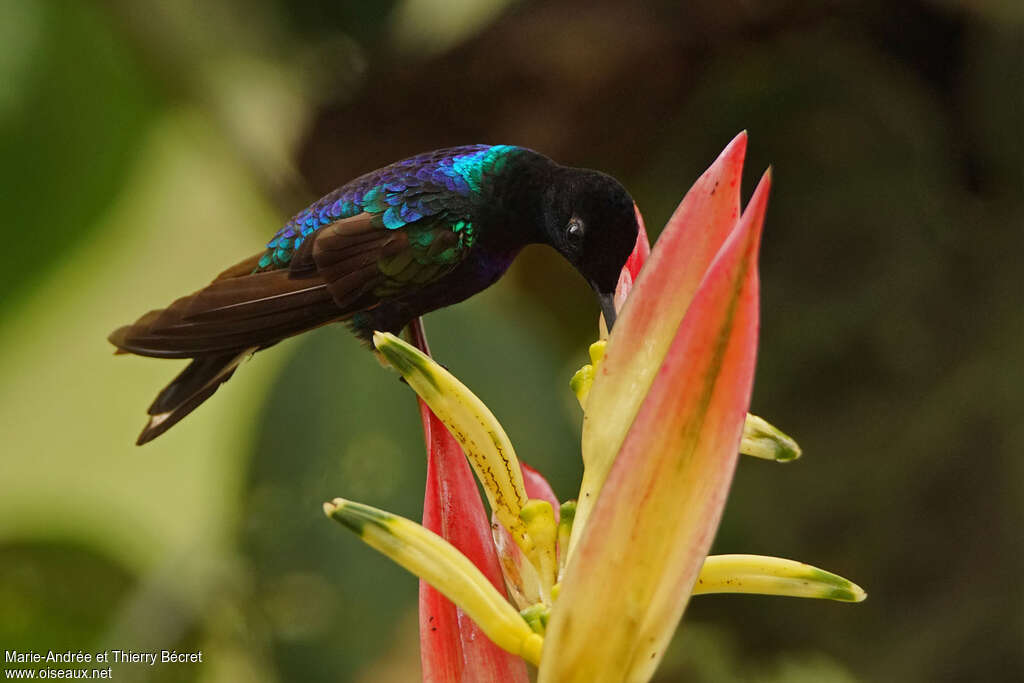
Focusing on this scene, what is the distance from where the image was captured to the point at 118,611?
720mm

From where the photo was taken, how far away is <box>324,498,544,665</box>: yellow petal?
0.74 ft

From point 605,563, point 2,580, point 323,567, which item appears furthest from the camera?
point 2,580

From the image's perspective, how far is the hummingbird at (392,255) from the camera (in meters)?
0.26

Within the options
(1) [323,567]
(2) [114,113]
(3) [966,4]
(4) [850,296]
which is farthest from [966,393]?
(2) [114,113]

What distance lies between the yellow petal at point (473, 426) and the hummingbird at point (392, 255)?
31 mm

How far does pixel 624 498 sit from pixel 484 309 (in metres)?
0.41

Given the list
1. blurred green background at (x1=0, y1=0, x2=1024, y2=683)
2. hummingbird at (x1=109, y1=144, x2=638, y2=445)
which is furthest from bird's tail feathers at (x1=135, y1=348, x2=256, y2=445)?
blurred green background at (x1=0, y1=0, x2=1024, y2=683)

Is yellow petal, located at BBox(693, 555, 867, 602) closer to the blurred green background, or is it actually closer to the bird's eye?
the bird's eye

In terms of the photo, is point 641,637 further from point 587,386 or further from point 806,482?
point 806,482

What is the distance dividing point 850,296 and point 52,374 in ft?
2.20

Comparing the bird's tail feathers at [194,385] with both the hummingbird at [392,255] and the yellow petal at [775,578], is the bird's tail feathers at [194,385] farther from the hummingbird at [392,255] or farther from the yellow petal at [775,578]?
the yellow petal at [775,578]

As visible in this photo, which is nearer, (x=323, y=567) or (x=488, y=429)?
(x=488, y=429)

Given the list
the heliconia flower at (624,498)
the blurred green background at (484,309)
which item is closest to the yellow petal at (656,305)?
the heliconia flower at (624,498)

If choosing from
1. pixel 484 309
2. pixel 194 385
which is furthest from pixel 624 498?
pixel 484 309
